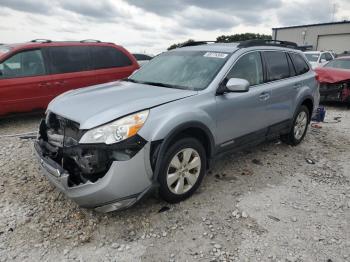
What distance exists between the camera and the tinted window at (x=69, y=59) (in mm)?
6388

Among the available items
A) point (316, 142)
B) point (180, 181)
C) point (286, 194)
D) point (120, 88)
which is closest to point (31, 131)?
point (120, 88)

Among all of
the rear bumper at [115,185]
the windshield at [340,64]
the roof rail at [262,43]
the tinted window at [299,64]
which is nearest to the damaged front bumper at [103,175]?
the rear bumper at [115,185]

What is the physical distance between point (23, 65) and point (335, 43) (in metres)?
34.6

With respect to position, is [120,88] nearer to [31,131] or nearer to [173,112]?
[173,112]

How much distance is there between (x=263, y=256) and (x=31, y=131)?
4762mm

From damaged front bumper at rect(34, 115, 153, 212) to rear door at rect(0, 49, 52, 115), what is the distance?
3573mm

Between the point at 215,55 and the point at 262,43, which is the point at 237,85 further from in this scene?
the point at 262,43

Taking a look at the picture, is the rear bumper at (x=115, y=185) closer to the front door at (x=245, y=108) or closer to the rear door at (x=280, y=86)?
the front door at (x=245, y=108)

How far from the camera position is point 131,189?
287 centimetres

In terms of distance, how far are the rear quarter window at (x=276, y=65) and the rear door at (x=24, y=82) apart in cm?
415

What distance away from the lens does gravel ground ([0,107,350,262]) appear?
2744 millimetres

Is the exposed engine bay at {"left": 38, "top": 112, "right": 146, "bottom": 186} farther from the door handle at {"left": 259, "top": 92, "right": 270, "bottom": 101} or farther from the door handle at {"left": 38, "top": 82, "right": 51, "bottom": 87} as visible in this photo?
the door handle at {"left": 38, "top": 82, "right": 51, "bottom": 87}

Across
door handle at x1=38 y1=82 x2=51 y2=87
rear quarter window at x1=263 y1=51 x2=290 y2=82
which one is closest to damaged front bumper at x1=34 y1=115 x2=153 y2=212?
rear quarter window at x1=263 y1=51 x2=290 y2=82

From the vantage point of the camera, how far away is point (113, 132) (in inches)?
110
